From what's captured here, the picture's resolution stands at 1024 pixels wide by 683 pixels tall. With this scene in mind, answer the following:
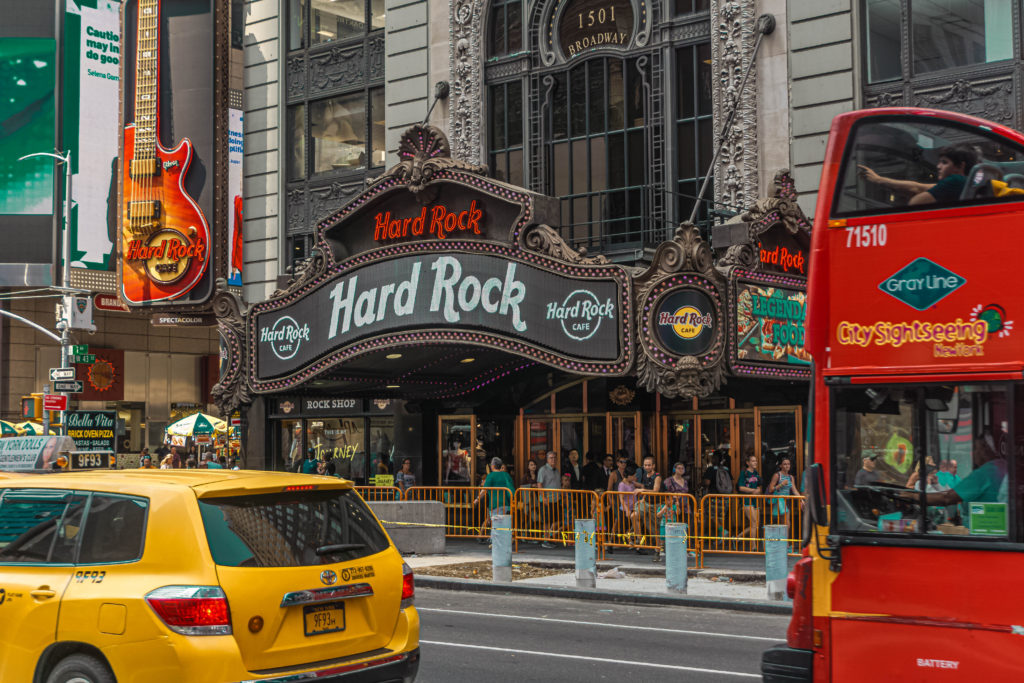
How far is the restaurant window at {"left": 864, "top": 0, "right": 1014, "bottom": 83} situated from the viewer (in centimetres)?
2069

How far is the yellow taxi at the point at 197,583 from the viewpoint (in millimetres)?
6734

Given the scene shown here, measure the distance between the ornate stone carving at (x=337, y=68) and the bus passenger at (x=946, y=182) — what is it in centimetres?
→ 2471

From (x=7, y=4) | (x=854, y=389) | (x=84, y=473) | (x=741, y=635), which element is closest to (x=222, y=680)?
(x=84, y=473)

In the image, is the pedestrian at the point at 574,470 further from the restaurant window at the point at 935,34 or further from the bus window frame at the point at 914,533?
the bus window frame at the point at 914,533

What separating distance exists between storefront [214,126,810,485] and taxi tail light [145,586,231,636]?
1229cm

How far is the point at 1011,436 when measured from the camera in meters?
6.49

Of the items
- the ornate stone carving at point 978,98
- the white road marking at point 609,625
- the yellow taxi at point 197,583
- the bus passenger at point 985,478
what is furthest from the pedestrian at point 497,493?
the bus passenger at point 985,478

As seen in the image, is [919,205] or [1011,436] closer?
[1011,436]

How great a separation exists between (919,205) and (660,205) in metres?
17.4

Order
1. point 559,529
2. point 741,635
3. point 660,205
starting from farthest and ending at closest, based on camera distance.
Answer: point 660,205 → point 559,529 → point 741,635

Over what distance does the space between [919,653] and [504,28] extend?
2279cm

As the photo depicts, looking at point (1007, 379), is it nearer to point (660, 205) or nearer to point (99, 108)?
point (660, 205)

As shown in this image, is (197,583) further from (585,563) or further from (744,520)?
(744,520)

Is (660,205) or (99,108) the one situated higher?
(99,108)
